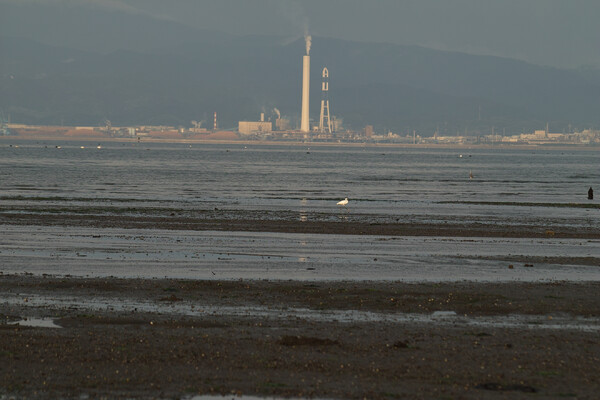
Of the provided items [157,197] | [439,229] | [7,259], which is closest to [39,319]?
[7,259]

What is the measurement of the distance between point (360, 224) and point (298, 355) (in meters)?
26.9

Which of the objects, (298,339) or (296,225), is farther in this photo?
(296,225)

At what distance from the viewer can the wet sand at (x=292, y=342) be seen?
13.2 meters

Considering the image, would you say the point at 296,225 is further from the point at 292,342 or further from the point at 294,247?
the point at 292,342

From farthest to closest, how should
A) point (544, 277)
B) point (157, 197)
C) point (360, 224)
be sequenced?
point (157, 197), point (360, 224), point (544, 277)

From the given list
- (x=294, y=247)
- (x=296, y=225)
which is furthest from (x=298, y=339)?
(x=296, y=225)

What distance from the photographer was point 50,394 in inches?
499

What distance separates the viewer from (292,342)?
1571 cm

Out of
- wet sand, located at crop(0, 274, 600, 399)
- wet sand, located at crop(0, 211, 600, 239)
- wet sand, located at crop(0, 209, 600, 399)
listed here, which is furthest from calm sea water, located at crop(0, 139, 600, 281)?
wet sand, located at crop(0, 274, 600, 399)

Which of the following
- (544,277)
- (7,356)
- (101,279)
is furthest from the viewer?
(544,277)

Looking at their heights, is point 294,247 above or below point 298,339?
below

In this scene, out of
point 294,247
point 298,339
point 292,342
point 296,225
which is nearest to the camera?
point 292,342

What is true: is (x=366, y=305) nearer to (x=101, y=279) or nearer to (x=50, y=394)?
(x=101, y=279)

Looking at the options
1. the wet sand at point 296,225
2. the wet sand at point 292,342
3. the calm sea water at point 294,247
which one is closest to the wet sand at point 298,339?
the wet sand at point 292,342
